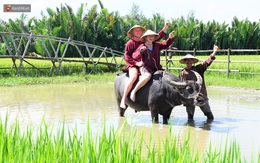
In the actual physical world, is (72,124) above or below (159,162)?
below

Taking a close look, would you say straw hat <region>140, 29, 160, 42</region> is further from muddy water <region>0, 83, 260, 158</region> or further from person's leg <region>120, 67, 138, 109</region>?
muddy water <region>0, 83, 260, 158</region>

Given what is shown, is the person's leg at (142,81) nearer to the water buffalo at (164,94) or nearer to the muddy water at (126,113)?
the water buffalo at (164,94)

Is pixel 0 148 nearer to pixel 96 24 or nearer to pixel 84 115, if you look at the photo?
pixel 84 115

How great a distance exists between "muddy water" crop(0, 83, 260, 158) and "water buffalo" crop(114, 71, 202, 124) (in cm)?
22

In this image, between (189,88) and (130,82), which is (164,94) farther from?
(130,82)

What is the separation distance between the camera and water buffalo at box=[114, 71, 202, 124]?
591 cm

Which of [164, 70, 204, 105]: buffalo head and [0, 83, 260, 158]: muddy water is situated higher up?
[164, 70, 204, 105]: buffalo head

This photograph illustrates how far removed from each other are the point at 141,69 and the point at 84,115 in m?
1.40

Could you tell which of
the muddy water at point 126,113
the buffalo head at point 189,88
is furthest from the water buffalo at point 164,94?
the muddy water at point 126,113

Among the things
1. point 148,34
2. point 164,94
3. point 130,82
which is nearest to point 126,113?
point 130,82

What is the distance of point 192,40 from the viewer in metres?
27.2

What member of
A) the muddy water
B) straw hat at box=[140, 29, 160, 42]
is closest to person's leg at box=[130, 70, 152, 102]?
the muddy water

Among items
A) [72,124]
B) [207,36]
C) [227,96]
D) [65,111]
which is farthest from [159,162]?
[207,36]

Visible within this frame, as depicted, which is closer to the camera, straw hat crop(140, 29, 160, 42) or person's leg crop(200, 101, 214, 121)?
straw hat crop(140, 29, 160, 42)
